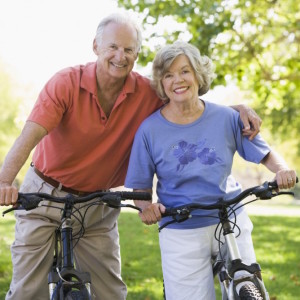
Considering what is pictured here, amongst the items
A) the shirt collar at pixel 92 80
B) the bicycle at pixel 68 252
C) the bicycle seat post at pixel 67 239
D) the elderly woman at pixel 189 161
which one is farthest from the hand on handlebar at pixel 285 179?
the shirt collar at pixel 92 80

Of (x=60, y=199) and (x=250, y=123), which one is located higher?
(x=250, y=123)

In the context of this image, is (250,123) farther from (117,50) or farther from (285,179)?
(117,50)

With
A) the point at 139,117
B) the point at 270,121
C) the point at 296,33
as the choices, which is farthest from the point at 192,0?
the point at 270,121

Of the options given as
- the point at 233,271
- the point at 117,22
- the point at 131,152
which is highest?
the point at 117,22

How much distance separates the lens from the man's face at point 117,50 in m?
4.10

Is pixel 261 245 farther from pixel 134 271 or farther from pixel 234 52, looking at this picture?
pixel 234 52

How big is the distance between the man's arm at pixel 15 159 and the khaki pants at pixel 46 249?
58 cm

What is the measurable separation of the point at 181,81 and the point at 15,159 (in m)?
1.11

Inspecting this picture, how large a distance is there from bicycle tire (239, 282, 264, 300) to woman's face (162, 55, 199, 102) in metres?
1.21

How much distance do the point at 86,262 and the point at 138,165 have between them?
101cm

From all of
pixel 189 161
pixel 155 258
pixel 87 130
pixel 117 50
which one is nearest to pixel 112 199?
pixel 189 161

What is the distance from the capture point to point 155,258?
823 centimetres

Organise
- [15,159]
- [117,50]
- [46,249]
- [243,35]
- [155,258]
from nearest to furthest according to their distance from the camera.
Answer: [15,159] → [117,50] → [46,249] → [155,258] → [243,35]

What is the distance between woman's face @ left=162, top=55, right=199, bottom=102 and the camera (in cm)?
387
